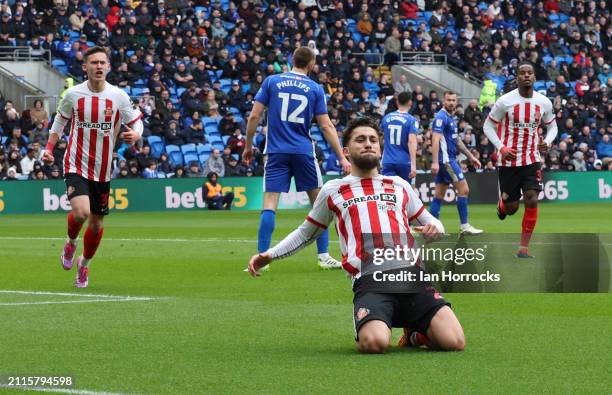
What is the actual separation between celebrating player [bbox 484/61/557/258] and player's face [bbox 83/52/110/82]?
5.49 metres

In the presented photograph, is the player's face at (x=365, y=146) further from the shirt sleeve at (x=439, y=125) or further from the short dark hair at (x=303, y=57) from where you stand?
the shirt sleeve at (x=439, y=125)

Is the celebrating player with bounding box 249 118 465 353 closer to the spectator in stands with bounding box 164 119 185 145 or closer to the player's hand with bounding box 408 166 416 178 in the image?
the player's hand with bounding box 408 166 416 178

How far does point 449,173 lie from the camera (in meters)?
21.8

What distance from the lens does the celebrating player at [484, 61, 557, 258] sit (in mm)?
15539

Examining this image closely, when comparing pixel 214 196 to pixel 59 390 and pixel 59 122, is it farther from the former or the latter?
pixel 59 390

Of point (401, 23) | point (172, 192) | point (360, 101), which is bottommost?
point (172, 192)

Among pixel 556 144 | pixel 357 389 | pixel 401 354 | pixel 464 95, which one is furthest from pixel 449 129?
pixel 464 95

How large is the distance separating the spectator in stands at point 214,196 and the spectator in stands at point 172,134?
6.86 ft

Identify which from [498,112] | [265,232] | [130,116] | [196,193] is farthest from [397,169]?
[196,193]

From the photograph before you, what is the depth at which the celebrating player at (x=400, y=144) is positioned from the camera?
840 inches

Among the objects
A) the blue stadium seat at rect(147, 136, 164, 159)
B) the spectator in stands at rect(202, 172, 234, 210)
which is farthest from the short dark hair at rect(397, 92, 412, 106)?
the blue stadium seat at rect(147, 136, 164, 159)

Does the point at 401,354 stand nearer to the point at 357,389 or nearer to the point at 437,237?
the point at 437,237

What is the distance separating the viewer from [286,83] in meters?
14.3

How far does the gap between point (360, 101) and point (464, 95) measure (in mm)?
6546
